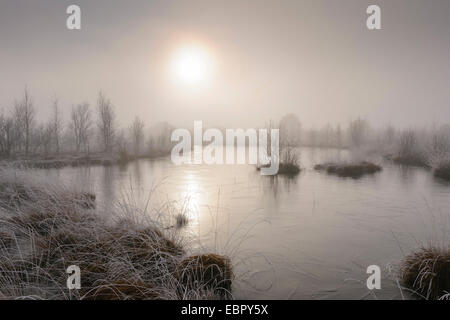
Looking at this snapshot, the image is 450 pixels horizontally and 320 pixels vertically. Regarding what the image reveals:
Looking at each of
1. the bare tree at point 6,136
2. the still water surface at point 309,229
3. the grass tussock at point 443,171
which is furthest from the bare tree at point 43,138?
the grass tussock at point 443,171

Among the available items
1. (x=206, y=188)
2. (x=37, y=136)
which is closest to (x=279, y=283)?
(x=206, y=188)

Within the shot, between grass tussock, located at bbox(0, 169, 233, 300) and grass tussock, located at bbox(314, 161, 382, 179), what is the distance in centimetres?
1516

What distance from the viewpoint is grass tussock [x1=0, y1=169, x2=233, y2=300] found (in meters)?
3.67

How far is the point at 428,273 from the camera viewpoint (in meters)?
4.06

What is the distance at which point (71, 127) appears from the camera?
28156 millimetres

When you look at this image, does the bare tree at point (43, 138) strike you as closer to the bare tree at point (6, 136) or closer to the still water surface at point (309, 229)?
the bare tree at point (6, 136)

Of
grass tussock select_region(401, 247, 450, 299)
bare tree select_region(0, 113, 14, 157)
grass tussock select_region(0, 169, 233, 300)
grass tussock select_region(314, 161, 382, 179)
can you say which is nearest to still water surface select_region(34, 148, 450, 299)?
grass tussock select_region(401, 247, 450, 299)

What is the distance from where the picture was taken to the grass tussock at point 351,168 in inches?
730

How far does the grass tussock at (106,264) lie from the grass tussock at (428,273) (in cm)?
236

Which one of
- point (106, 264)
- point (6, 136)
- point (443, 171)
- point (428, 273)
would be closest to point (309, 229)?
point (428, 273)

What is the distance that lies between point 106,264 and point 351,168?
688 inches

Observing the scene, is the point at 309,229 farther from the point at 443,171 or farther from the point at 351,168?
the point at 443,171

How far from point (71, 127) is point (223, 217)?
80.2ft

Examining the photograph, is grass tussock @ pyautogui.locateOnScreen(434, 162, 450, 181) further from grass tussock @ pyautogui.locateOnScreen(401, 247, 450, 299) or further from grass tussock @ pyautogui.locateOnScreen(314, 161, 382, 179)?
grass tussock @ pyautogui.locateOnScreen(401, 247, 450, 299)
